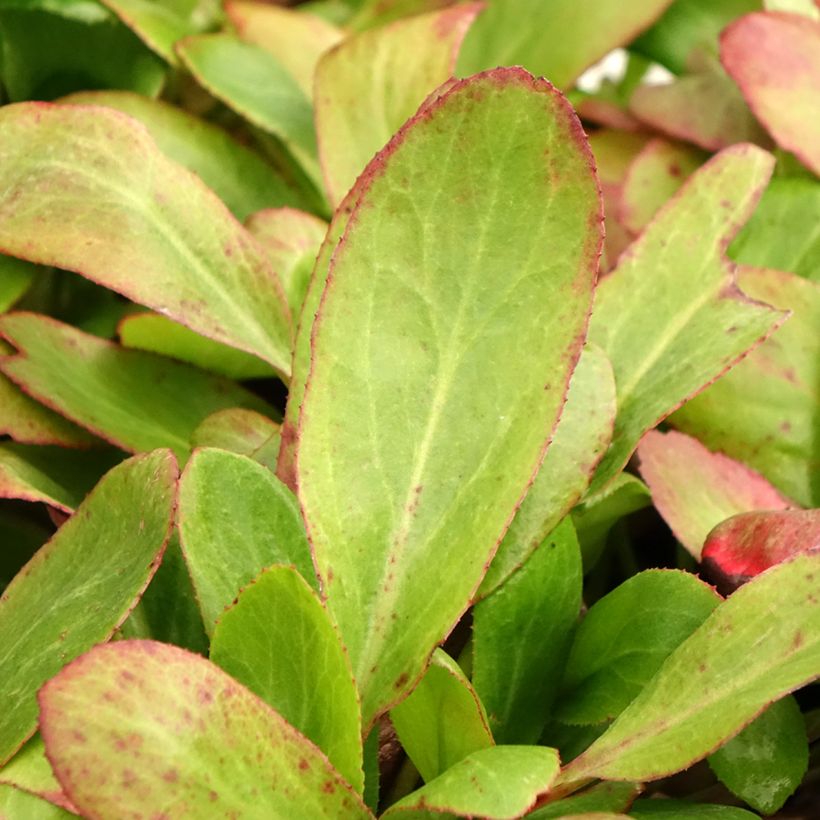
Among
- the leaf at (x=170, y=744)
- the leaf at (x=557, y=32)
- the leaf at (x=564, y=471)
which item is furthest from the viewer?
the leaf at (x=557, y=32)

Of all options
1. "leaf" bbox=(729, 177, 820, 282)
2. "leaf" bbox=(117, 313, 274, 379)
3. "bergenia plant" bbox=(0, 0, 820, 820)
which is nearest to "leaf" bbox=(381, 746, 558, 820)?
"bergenia plant" bbox=(0, 0, 820, 820)

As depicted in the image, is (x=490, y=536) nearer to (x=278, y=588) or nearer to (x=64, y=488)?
(x=278, y=588)

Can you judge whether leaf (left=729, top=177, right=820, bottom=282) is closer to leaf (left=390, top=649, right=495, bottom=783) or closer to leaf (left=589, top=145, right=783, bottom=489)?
leaf (left=589, top=145, right=783, bottom=489)

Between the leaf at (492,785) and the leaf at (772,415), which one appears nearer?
the leaf at (492,785)

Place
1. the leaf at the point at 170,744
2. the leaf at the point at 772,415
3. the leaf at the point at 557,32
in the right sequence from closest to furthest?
the leaf at the point at 170,744
the leaf at the point at 772,415
the leaf at the point at 557,32

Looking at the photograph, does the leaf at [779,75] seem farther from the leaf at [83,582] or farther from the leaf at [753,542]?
the leaf at [83,582]

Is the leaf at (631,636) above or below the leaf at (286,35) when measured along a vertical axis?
below

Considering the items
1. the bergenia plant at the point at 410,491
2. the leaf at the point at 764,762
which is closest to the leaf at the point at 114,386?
the bergenia plant at the point at 410,491
